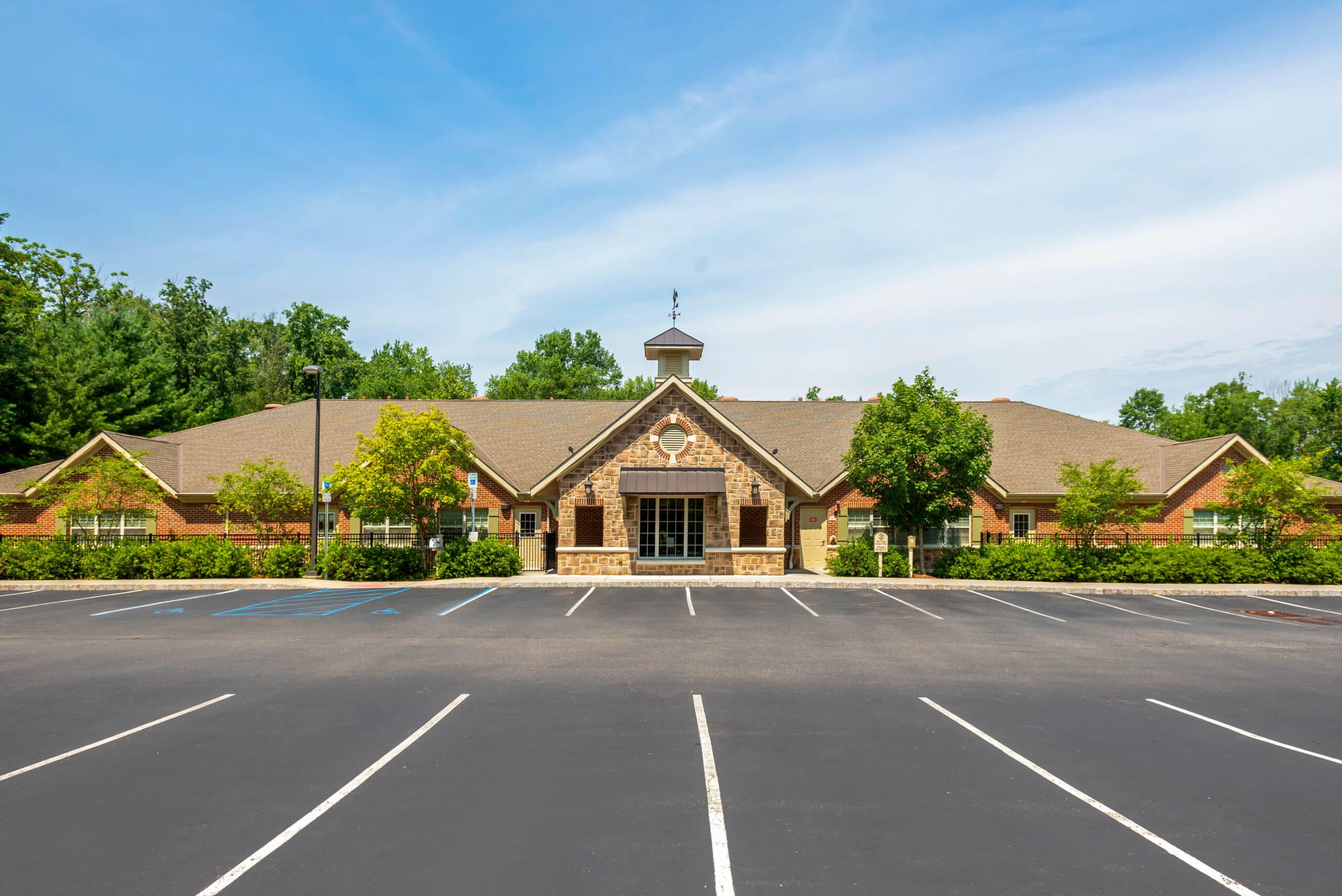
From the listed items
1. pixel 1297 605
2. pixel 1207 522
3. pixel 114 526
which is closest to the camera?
pixel 1297 605

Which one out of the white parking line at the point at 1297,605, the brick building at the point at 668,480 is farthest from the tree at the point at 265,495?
the white parking line at the point at 1297,605

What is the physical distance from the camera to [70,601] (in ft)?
60.2

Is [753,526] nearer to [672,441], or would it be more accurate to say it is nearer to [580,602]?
[672,441]

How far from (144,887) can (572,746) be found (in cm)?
381

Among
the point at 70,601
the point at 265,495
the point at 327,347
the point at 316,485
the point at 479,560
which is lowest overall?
the point at 70,601

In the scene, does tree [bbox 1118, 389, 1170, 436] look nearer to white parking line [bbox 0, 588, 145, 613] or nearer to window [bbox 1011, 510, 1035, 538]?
window [bbox 1011, 510, 1035, 538]

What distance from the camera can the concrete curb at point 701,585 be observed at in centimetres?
2119

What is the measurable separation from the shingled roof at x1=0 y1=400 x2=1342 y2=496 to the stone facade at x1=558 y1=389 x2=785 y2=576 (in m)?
1.25

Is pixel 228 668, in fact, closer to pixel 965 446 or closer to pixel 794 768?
pixel 794 768

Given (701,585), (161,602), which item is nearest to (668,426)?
(701,585)

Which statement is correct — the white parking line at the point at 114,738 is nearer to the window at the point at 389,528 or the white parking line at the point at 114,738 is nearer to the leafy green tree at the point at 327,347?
the window at the point at 389,528

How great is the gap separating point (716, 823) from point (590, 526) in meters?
21.0

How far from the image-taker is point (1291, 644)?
46.3 feet

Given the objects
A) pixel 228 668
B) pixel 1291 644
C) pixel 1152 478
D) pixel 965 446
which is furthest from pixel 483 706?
pixel 1152 478
